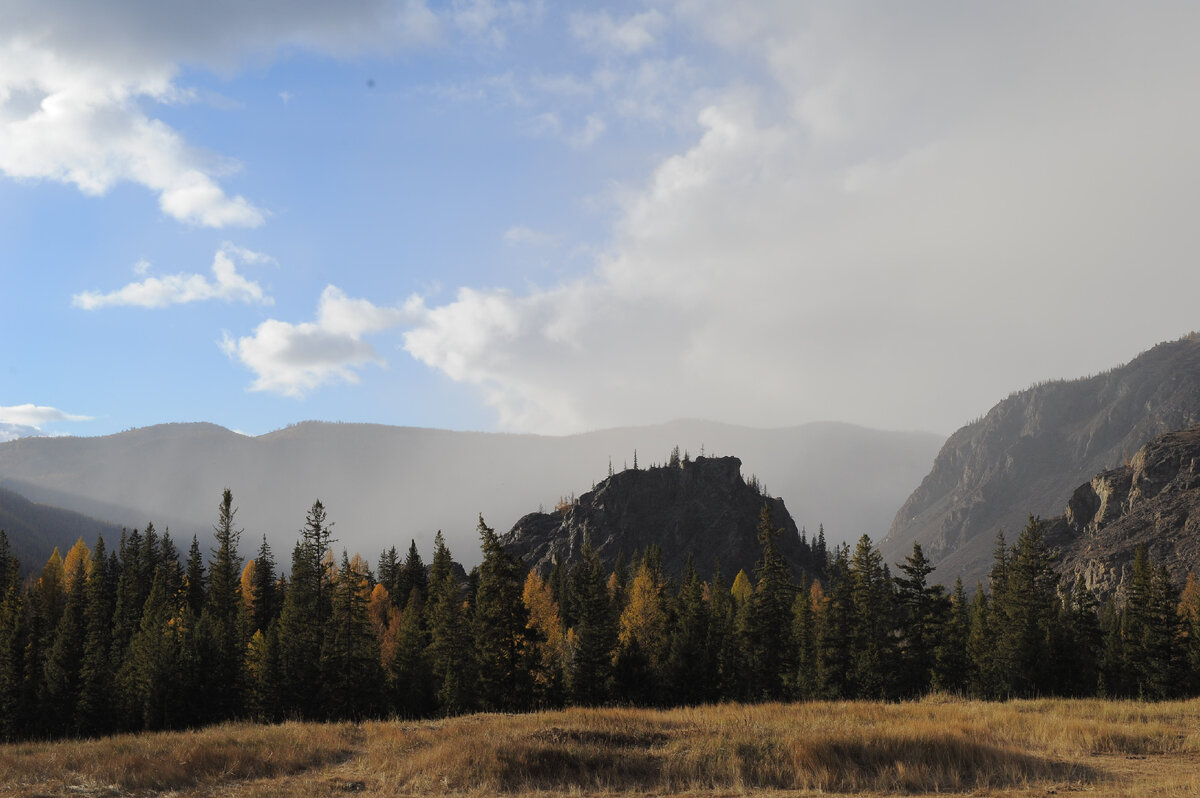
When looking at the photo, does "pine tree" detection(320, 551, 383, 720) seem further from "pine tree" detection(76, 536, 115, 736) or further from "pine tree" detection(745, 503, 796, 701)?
"pine tree" detection(745, 503, 796, 701)

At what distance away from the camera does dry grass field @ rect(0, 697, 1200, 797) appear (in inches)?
748

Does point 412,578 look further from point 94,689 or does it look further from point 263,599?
point 94,689

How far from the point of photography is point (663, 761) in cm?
2116

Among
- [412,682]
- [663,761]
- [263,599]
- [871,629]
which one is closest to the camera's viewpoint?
[663,761]

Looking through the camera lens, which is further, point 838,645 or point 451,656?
point 838,645

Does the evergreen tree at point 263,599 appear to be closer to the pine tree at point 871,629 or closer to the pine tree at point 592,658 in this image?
the pine tree at point 592,658

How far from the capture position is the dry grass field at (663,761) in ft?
62.3

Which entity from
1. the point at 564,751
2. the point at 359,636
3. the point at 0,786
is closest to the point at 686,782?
the point at 564,751

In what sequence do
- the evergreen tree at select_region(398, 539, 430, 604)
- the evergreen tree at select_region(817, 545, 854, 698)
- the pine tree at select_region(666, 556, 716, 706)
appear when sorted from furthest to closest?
1. the evergreen tree at select_region(398, 539, 430, 604)
2. the evergreen tree at select_region(817, 545, 854, 698)
3. the pine tree at select_region(666, 556, 716, 706)

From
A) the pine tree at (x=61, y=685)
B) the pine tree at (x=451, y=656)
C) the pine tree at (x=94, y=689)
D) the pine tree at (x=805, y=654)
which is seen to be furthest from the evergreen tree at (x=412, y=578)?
the pine tree at (x=805, y=654)

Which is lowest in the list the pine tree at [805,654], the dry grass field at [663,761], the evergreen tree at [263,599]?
the pine tree at [805,654]

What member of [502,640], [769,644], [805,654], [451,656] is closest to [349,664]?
[451,656]


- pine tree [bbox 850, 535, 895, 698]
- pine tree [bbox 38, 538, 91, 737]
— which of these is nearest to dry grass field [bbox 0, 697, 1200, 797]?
pine tree [bbox 850, 535, 895, 698]

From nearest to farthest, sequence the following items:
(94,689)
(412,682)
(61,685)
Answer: (94,689)
(412,682)
(61,685)
